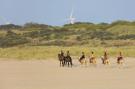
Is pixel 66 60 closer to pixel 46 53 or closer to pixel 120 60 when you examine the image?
pixel 120 60

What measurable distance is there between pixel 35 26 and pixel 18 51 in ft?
302

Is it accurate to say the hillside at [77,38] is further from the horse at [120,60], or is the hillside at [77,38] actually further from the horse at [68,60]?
the horse at [68,60]

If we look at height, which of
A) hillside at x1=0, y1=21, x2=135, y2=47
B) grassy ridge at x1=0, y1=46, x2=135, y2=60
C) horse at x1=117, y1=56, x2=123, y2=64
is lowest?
horse at x1=117, y1=56, x2=123, y2=64

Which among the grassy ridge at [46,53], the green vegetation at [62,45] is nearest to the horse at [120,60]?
the grassy ridge at [46,53]

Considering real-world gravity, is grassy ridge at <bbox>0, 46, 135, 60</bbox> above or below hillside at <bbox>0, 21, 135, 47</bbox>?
below

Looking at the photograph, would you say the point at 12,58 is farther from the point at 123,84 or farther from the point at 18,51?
the point at 123,84

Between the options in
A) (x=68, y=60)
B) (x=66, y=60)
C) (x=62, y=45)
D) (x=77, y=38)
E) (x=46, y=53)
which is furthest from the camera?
(x=77, y=38)

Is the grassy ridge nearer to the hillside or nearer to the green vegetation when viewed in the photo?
the green vegetation

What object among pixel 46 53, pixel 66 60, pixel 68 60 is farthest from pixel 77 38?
pixel 68 60


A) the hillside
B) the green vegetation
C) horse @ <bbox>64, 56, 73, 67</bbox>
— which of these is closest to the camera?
horse @ <bbox>64, 56, 73, 67</bbox>

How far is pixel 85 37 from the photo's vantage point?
310 ft

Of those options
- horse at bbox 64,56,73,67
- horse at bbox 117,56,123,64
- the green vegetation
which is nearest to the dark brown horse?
horse at bbox 64,56,73,67

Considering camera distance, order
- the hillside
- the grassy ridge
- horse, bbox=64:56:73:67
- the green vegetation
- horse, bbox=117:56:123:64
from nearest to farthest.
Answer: horse, bbox=64:56:73:67
horse, bbox=117:56:123:64
the grassy ridge
the green vegetation
the hillside

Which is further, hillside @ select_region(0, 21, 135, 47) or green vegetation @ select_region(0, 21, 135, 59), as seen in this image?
hillside @ select_region(0, 21, 135, 47)
